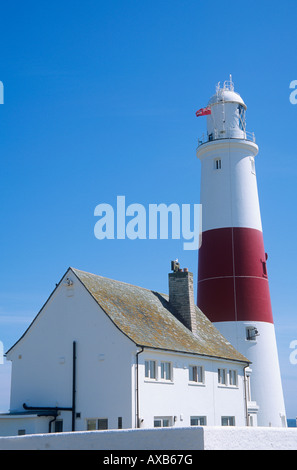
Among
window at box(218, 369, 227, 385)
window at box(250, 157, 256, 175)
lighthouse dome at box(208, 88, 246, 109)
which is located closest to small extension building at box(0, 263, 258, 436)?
window at box(218, 369, 227, 385)

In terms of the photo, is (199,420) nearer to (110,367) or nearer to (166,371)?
(166,371)

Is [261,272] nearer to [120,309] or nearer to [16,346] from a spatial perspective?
[120,309]

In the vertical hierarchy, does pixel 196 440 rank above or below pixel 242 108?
below

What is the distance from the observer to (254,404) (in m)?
39.1

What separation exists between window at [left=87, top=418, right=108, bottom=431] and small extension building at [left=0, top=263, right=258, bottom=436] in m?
0.04

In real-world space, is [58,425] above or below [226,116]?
below

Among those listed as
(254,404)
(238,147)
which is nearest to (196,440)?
(254,404)

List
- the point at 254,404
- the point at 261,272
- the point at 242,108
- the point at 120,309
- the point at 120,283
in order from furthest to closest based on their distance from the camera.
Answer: the point at 242,108
the point at 261,272
the point at 254,404
the point at 120,283
the point at 120,309

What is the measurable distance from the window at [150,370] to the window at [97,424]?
9.22 ft

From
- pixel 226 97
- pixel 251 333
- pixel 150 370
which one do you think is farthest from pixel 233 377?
pixel 226 97

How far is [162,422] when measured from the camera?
29656 millimetres

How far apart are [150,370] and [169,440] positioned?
1425 cm
